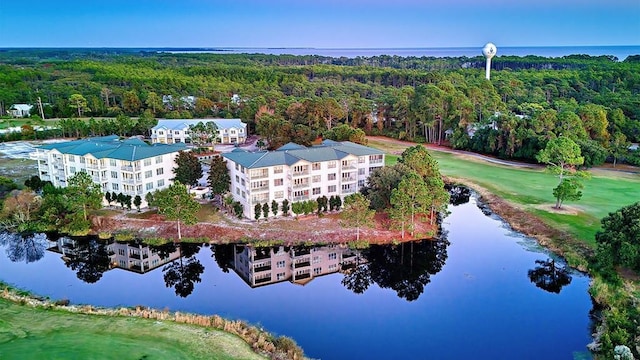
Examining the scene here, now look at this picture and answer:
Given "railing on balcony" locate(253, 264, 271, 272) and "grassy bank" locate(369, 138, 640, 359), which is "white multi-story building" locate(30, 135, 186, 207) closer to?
"railing on balcony" locate(253, 264, 271, 272)

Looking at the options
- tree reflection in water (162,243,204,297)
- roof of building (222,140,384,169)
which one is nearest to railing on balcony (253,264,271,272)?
tree reflection in water (162,243,204,297)

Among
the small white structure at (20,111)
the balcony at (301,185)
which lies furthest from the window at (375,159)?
the small white structure at (20,111)

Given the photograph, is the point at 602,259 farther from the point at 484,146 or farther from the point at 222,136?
the point at 222,136

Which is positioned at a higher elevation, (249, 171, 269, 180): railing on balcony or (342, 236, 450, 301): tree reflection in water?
(249, 171, 269, 180): railing on balcony

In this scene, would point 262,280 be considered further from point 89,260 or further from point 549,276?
point 549,276

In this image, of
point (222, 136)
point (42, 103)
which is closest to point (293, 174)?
point (222, 136)

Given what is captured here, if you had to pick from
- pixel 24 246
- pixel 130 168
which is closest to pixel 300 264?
pixel 130 168
